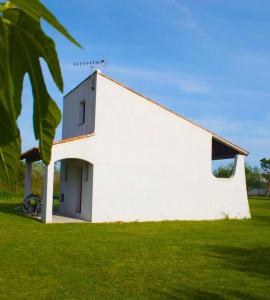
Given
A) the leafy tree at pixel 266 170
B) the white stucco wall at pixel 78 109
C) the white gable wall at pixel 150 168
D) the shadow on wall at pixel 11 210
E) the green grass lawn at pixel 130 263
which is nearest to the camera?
the green grass lawn at pixel 130 263

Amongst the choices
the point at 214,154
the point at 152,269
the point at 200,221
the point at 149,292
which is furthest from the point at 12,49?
the point at 214,154

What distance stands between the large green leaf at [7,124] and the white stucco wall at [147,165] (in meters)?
14.6

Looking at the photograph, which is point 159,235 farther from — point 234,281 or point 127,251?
point 234,281

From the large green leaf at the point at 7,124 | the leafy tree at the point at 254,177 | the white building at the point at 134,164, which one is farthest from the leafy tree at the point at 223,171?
the large green leaf at the point at 7,124

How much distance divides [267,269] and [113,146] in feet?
29.7

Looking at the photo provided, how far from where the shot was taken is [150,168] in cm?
1728

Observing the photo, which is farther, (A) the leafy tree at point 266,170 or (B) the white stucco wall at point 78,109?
(A) the leafy tree at point 266,170

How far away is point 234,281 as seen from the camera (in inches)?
279

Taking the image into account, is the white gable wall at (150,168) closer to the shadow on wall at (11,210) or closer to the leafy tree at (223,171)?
the shadow on wall at (11,210)

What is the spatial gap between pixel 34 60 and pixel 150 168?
16.8 meters

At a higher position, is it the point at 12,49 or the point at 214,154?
the point at 214,154

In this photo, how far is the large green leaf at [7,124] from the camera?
473 millimetres

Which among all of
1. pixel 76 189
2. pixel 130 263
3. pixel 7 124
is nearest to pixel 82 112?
pixel 76 189

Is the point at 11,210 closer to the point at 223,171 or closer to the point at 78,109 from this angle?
the point at 78,109
